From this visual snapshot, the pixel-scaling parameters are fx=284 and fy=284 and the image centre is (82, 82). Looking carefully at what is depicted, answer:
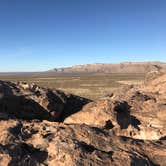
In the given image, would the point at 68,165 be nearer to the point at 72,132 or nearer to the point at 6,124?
the point at 72,132

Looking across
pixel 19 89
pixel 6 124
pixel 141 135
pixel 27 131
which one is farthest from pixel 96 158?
pixel 19 89

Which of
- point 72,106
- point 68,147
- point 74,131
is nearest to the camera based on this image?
point 68,147

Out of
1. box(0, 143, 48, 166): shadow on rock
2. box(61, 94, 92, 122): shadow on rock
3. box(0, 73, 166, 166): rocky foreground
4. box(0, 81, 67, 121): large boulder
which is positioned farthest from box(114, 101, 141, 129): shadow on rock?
box(0, 143, 48, 166): shadow on rock

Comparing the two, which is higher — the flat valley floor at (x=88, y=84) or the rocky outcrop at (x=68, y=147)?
the rocky outcrop at (x=68, y=147)

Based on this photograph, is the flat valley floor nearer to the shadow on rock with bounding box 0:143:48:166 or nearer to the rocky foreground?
the rocky foreground

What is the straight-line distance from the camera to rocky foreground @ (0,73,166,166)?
528 cm

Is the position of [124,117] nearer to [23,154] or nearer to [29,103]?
[29,103]

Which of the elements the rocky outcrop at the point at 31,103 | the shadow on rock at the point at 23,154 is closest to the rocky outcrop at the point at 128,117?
the rocky outcrop at the point at 31,103

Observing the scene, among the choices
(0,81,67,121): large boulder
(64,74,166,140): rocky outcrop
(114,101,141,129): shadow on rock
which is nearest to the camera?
(64,74,166,140): rocky outcrop

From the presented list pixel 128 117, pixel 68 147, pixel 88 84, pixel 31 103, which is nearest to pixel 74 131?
pixel 68 147

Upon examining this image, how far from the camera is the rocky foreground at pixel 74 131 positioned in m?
5.28

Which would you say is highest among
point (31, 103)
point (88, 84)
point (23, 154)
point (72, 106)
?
point (31, 103)

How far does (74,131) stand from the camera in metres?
6.24

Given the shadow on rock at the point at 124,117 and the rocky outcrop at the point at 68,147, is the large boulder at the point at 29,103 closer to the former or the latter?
the shadow on rock at the point at 124,117
